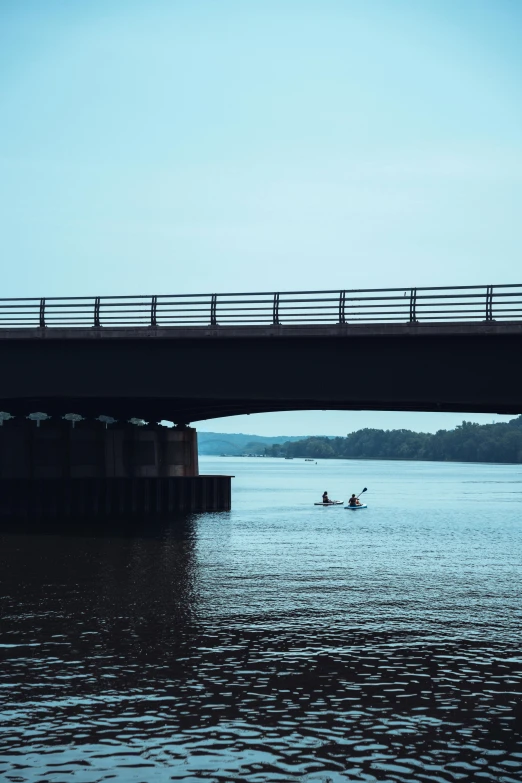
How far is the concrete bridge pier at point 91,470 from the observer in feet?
199

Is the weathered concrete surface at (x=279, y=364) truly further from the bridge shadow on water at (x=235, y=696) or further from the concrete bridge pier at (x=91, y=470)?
the bridge shadow on water at (x=235, y=696)

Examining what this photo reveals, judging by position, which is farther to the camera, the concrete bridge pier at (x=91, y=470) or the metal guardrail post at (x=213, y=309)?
the concrete bridge pier at (x=91, y=470)

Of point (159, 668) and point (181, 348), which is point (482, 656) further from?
point (181, 348)

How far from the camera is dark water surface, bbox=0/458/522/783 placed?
1623cm

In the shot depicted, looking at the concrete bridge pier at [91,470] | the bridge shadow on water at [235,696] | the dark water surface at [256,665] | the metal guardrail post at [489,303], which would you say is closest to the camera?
the bridge shadow on water at [235,696]

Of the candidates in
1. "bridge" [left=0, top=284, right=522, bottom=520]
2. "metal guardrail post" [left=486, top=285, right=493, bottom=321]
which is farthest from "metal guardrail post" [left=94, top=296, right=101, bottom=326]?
"metal guardrail post" [left=486, top=285, right=493, bottom=321]

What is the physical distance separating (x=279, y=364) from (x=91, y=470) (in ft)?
76.1

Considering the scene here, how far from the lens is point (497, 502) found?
98625 mm

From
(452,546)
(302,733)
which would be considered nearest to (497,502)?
(452,546)

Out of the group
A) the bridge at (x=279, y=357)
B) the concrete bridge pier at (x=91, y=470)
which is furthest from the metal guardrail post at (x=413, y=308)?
the concrete bridge pier at (x=91, y=470)

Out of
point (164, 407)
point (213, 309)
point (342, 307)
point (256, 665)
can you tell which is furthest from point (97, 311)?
point (256, 665)

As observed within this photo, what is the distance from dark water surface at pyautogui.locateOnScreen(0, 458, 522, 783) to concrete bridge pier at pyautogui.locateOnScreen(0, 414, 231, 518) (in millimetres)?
14152

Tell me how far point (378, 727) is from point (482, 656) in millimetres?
7067

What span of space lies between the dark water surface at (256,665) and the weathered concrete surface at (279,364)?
24.8 feet
